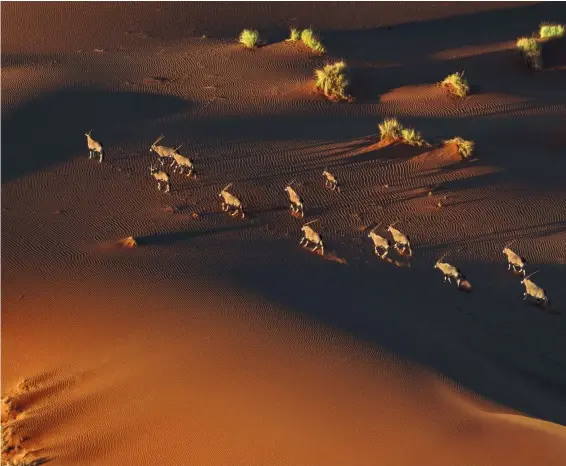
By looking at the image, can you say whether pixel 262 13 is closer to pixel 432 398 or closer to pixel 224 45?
pixel 224 45

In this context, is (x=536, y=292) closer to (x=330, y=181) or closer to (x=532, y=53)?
(x=330, y=181)

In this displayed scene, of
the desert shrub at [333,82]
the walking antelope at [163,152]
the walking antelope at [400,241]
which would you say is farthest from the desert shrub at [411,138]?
the walking antelope at [163,152]

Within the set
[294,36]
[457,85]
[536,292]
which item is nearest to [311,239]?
[536,292]

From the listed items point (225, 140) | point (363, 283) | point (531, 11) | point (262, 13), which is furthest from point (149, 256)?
point (531, 11)

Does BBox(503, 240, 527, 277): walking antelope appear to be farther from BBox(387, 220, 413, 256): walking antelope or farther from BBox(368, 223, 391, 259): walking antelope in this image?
BBox(368, 223, 391, 259): walking antelope

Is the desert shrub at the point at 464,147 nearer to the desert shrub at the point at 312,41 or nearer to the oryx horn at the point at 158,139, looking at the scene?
the desert shrub at the point at 312,41
